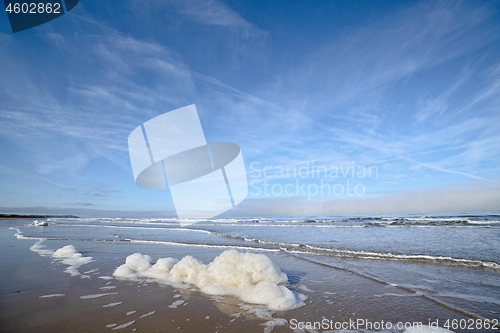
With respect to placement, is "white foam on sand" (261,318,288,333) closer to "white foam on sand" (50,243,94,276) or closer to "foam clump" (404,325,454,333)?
"foam clump" (404,325,454,333)

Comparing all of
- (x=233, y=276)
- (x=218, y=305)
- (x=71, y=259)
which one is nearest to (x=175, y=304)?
(x=218, y=305)

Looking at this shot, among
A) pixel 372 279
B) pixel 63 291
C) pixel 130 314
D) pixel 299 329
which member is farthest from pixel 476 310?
pixel 63 291

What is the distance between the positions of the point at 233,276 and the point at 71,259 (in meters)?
6.83

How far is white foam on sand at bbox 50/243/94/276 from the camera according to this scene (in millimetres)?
6600

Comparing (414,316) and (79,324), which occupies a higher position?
(79,324)

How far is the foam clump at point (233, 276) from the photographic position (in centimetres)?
427

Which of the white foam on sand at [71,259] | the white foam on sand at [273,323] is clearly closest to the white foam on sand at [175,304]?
the white foam on sand at [273,323]

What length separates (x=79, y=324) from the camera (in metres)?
3.28

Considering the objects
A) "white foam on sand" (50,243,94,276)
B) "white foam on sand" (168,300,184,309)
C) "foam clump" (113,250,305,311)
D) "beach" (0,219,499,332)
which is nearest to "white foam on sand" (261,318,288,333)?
"beach" (0,219,499,332)

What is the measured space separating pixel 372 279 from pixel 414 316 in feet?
6.93

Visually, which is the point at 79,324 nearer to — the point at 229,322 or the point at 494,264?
the point at 229,322

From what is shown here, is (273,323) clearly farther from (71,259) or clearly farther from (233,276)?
(71,259)

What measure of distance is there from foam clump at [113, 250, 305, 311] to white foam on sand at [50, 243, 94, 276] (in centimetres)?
157

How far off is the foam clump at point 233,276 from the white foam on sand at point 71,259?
157 centimetres
